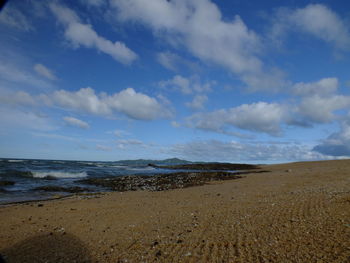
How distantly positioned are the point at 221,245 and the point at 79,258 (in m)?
2.99

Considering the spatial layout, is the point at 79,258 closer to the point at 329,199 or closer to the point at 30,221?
the point at 30,221

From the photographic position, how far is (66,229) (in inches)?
271

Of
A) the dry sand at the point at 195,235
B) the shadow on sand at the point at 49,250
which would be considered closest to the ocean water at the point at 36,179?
the dry sand at the point at 195,235

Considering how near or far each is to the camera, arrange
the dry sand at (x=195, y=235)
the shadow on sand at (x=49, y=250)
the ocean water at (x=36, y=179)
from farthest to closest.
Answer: the ocean water at (x=36, y=179) < the shadow on sand at (x=49, y=250) < the dry sand at (x=195, y=235)

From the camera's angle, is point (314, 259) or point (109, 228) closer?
point (314, 259)

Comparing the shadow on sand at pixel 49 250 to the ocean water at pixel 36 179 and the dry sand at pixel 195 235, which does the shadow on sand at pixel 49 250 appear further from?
the ocean water at pixel 36 179

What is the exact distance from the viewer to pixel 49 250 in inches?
204

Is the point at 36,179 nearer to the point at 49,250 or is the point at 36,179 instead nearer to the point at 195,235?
the point at 49,250

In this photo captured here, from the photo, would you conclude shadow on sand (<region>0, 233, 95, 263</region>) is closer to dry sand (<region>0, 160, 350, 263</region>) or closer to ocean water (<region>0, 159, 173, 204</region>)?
dry sand (<region>0, 160, 350, 263</region>)

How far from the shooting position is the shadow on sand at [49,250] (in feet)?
15.4

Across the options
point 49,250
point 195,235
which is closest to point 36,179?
point 49,250

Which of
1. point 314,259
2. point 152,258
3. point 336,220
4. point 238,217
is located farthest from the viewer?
point 238,217

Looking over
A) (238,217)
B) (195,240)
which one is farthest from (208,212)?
(195,240)

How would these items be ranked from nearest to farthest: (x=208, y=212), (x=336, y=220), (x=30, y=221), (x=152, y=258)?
(x=152, y=258) → (x=336, y=220) → (x=208, y=212) → (x=30, y=221)
